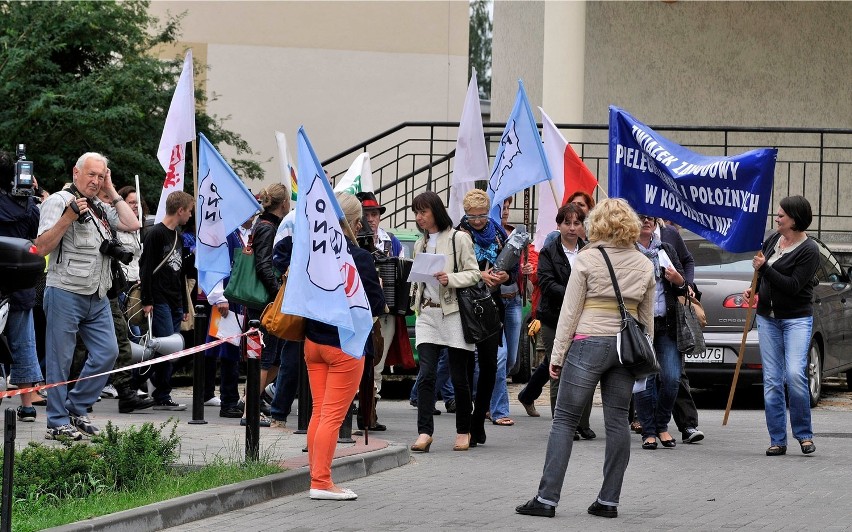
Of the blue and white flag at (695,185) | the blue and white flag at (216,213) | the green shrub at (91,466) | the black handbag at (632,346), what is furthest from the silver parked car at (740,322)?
the green shrub at (91,466)

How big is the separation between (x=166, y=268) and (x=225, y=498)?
481 centimetres

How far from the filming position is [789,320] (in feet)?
33.5

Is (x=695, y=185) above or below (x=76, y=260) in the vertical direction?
above

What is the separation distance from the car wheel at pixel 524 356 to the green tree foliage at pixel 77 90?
9048mm

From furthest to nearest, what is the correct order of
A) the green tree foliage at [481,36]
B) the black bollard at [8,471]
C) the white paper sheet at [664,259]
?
the green tree foliage at [481,36] < the white paper sheet at [664,259] < the black bollard at [8,471]

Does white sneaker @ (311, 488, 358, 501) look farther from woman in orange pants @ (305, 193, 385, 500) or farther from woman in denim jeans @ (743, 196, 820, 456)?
woman in denim jeans @ (743, 196, 820, 456)

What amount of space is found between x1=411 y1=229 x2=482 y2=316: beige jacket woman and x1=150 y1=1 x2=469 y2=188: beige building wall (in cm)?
2312

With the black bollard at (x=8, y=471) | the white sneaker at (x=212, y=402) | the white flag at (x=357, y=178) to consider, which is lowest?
the white sneaker at (x=212, y=402)

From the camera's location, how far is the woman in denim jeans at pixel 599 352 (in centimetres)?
757

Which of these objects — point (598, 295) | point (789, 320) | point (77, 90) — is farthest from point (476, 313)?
point (77, 90)

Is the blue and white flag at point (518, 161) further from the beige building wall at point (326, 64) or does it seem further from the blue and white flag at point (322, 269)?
the beige building wall at point (326, 64)

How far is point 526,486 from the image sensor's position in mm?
8672

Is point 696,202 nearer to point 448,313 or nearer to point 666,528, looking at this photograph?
point 448,313

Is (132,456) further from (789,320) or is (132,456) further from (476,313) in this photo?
(789,320)
